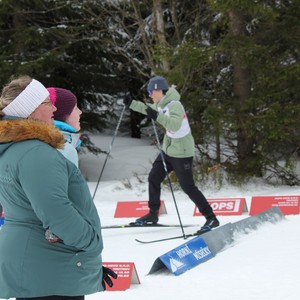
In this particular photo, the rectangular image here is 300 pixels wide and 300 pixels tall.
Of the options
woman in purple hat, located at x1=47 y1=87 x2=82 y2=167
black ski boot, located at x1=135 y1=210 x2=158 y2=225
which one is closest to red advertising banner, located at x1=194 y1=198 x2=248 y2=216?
black ski boot, located at x1=135 y1=210 x2=158 y2=225

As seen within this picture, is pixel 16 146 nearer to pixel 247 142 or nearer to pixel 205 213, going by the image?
pixel 205 213

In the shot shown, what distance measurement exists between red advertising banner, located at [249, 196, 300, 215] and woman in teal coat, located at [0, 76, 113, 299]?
6.13m

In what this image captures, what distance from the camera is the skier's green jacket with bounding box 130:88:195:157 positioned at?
6.75 m

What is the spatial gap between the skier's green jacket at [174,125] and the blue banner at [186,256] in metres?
1.58

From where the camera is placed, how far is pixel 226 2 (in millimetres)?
10555

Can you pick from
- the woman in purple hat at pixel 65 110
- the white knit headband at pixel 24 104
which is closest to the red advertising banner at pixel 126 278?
the woman in purple hat at pixel 65 110

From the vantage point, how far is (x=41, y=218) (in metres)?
2.12

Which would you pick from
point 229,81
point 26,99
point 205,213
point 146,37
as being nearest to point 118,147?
point 146,37

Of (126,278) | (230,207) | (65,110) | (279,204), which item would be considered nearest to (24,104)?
(65,110)

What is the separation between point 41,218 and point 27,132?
329 millimetres

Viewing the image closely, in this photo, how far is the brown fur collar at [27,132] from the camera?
2189 millimetres

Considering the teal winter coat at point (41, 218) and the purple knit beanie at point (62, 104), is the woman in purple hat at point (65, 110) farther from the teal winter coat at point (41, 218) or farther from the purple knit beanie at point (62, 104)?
the teal winter coat at point (41, 218)

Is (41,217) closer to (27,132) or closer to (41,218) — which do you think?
(41,218)

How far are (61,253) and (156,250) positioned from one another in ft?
13.4
